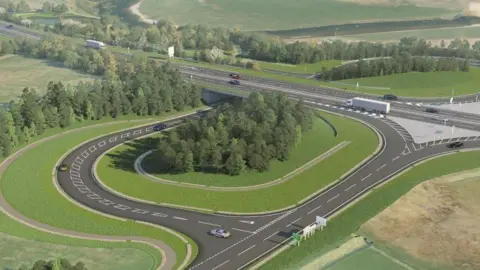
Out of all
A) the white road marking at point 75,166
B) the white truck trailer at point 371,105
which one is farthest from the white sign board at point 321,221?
the white truck trailer at point 371,105

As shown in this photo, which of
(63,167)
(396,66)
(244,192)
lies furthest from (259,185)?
Answer: (396,66)

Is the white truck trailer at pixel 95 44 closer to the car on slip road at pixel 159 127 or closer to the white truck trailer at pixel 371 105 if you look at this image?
the car on slip road at pixel 159 127

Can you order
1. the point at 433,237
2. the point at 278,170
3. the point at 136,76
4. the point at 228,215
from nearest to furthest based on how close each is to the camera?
the point at 433,237 → the point at 228,215 → the point at 278,170 → the point at 136,76

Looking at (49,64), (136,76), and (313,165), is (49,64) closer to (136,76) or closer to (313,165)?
(136,76)

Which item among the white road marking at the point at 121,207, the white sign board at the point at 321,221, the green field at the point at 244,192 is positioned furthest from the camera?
the green field at the point at 244,192

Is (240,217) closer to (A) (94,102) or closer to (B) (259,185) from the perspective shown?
(B) (259,185)

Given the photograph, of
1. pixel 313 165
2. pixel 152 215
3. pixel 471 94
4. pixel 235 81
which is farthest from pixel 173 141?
pixel 471 94
